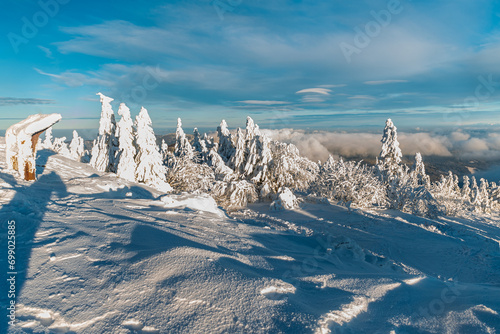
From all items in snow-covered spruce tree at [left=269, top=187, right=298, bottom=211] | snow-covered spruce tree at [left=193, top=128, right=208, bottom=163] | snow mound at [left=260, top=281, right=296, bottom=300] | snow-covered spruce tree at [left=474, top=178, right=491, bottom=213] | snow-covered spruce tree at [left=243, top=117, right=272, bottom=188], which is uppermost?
snow-covered spruce tree at [left=193, top=128, right=208, bottom=163]

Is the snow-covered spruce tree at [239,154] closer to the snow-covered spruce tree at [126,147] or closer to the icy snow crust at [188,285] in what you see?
the snow-covered spruce tree at [126,147]

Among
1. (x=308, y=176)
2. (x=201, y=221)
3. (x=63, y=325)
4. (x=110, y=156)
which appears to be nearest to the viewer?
(x=63, y=325)

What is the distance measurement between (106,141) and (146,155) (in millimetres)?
6166

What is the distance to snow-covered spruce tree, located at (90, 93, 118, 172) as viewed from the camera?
21891mm

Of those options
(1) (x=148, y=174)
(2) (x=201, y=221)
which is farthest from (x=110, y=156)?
(2) (x=201, y=221)

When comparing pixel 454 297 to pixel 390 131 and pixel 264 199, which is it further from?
pixel 390 131

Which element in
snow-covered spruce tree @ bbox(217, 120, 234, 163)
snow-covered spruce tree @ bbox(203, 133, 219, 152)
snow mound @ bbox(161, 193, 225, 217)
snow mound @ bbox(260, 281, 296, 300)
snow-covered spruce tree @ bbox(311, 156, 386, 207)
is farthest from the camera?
snow-covered spruce tree @ bbox(203, 133, 219, 152)

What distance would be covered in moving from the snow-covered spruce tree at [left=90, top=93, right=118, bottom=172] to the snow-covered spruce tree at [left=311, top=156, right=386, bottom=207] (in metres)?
19.2

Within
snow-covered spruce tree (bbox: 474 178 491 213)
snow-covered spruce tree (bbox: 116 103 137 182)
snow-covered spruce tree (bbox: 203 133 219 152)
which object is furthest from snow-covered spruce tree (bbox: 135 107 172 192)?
snow-covered spruce tree (bbox: 474 178 491 213)

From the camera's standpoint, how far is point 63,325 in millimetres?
2420

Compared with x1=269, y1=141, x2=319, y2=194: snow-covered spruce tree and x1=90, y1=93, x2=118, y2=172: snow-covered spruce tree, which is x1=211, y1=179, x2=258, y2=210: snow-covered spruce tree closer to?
x1=269, y1=141, x2=319, y2=194: snow-covered spruce tree

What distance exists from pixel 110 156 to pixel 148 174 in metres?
5.78

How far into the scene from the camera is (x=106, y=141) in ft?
73.9

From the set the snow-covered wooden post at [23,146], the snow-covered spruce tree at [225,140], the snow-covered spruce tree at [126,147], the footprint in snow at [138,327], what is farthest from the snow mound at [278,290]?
the snow-covered spruce tree at [225,140]
